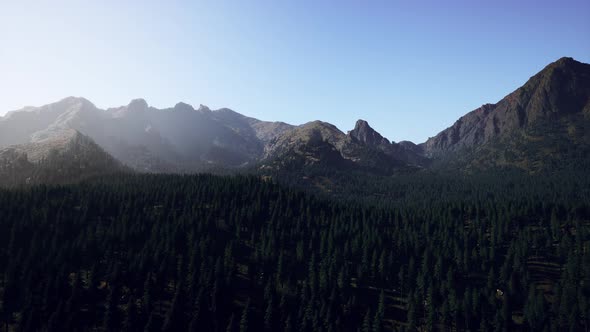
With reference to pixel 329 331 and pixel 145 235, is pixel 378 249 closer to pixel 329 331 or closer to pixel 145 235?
pixel 329 331

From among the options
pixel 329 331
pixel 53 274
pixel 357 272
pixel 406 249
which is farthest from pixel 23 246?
pixel 406 249

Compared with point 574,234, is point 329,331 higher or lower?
lower

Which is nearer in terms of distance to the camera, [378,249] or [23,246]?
[23,246]

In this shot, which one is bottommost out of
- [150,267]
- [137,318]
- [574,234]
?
[137,318]

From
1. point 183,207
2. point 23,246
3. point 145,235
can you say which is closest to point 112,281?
point 145,235

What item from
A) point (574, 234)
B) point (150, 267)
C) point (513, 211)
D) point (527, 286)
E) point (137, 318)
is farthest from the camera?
point (513, 211)

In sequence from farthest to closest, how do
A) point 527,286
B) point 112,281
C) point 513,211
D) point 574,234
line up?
point 513,211 < point 574,234 < point 527,286 < point 112,281
